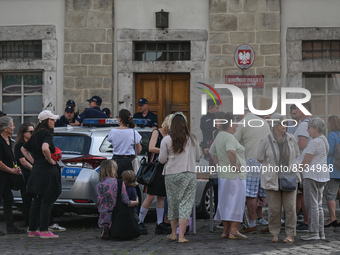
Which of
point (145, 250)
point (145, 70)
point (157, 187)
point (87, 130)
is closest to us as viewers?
point (145, 250)

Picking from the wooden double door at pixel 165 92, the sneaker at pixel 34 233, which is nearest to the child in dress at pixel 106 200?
the sneaker at pixel 34 233

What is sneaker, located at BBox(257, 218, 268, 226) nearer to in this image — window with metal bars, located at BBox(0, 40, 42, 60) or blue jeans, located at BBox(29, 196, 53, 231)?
blue jeans, located at BBox(29, 196, 53, 231)

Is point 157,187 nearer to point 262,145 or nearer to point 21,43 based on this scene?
point 262,145

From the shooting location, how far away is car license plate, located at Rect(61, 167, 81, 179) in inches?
437

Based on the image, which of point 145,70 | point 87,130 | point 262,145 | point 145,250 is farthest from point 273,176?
point 145,70

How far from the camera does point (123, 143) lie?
11.2m

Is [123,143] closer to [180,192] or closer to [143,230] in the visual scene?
[143,230]

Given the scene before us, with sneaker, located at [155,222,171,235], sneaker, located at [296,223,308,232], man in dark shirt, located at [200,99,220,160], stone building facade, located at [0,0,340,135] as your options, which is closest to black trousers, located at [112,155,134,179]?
sneaker, located at [155,222,171,235]

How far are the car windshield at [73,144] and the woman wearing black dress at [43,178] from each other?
763 millimetres

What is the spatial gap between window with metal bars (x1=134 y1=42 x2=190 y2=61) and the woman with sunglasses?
6.29m

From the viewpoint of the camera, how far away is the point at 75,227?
11781 mm

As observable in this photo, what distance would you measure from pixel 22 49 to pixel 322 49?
22.2 feet

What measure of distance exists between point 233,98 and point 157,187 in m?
1.95

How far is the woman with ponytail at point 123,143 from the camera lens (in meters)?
11.2
